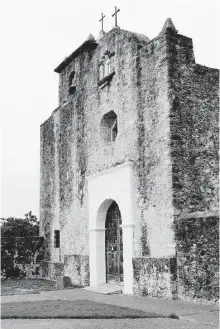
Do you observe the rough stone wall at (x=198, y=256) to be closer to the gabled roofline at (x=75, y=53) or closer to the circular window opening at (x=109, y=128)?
the circular window opening at (x=109, y=128)

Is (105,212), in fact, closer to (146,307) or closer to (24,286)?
(24,286)

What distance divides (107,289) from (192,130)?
17.8 feet

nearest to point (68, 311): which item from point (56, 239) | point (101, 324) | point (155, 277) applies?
point (101, 324)

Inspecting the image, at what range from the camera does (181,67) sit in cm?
1217

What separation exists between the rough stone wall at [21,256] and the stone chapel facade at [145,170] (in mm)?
2911

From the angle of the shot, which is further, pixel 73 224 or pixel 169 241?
pixel 73 224

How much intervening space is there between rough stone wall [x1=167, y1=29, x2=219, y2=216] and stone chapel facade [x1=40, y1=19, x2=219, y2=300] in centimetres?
3

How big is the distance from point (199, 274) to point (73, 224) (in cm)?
742

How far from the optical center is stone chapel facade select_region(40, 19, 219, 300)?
11.0m

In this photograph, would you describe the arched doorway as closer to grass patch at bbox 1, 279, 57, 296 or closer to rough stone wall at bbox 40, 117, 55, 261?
grass patch at bbox 1, 279, 57, 296

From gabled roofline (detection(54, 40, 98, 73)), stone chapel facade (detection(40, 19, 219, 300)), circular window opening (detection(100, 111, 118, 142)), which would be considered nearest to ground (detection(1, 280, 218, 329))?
stone chapel facade (detection(40, 19, 219, 300))

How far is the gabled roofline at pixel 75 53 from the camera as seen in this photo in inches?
703

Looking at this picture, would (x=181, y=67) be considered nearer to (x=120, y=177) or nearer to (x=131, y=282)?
(x=120, y=177)

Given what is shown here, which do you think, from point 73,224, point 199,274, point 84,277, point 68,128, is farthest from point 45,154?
point 199,274
